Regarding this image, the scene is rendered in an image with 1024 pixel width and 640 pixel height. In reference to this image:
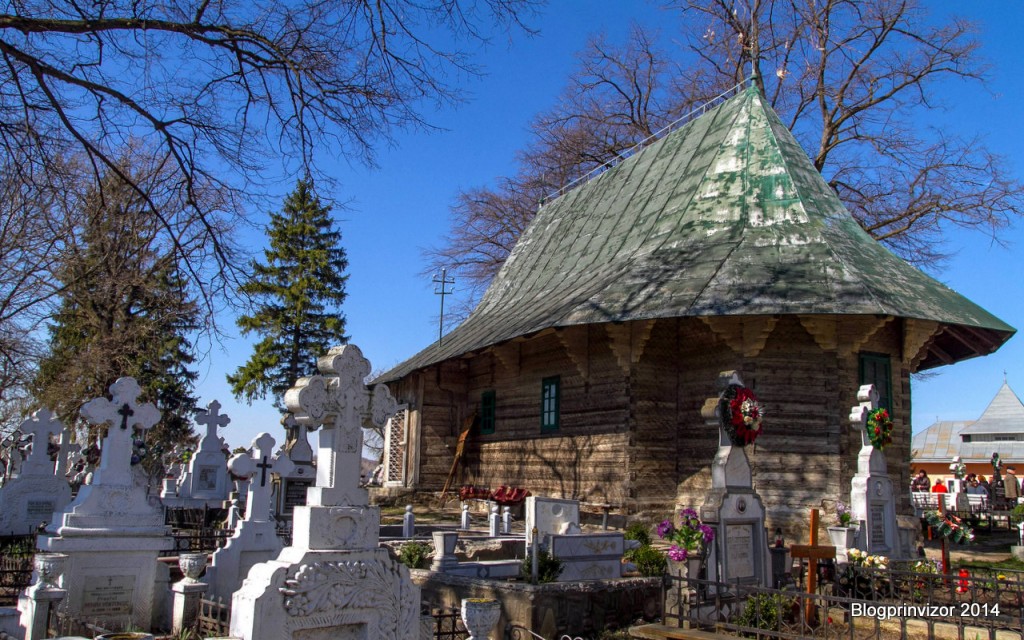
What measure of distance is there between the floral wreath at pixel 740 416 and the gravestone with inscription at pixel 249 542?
6.03m

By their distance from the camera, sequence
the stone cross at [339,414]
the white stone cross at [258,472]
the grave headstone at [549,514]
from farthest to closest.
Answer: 1. the grave headstone at [549,514]
2. the white stone cross at [258,472]
3. the stone cross at [339,414]

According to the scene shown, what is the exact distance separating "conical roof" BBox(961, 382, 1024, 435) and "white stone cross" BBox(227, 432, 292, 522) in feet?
165

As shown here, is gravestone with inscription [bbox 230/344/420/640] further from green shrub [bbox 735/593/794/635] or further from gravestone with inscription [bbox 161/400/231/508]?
gravestone with inscription [bbox 161/400/231/508]

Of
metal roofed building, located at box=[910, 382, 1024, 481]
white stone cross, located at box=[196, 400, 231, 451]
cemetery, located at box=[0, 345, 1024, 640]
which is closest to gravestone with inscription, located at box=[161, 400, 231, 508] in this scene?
white stone cross, located at box=[196, 400, 231, 451]

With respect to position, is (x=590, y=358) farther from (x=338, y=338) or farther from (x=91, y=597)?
(x=338, y=338)

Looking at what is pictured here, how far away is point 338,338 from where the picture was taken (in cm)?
4050

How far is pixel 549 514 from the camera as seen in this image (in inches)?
456

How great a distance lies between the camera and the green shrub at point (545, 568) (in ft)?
31.6

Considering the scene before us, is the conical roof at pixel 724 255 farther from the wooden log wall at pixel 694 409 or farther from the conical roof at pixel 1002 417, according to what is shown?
the conical roof at pixel 1002 417

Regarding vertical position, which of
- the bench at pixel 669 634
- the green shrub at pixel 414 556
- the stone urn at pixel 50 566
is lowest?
the bench at pixel 669 634

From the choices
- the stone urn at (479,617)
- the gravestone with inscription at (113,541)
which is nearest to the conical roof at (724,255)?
the gravestone with inscription at (113,541)

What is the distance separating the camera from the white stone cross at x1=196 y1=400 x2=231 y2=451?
19984mm

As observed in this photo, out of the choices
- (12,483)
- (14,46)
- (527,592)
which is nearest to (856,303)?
(527,592)

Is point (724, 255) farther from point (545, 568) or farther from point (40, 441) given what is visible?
point (40, 441)
